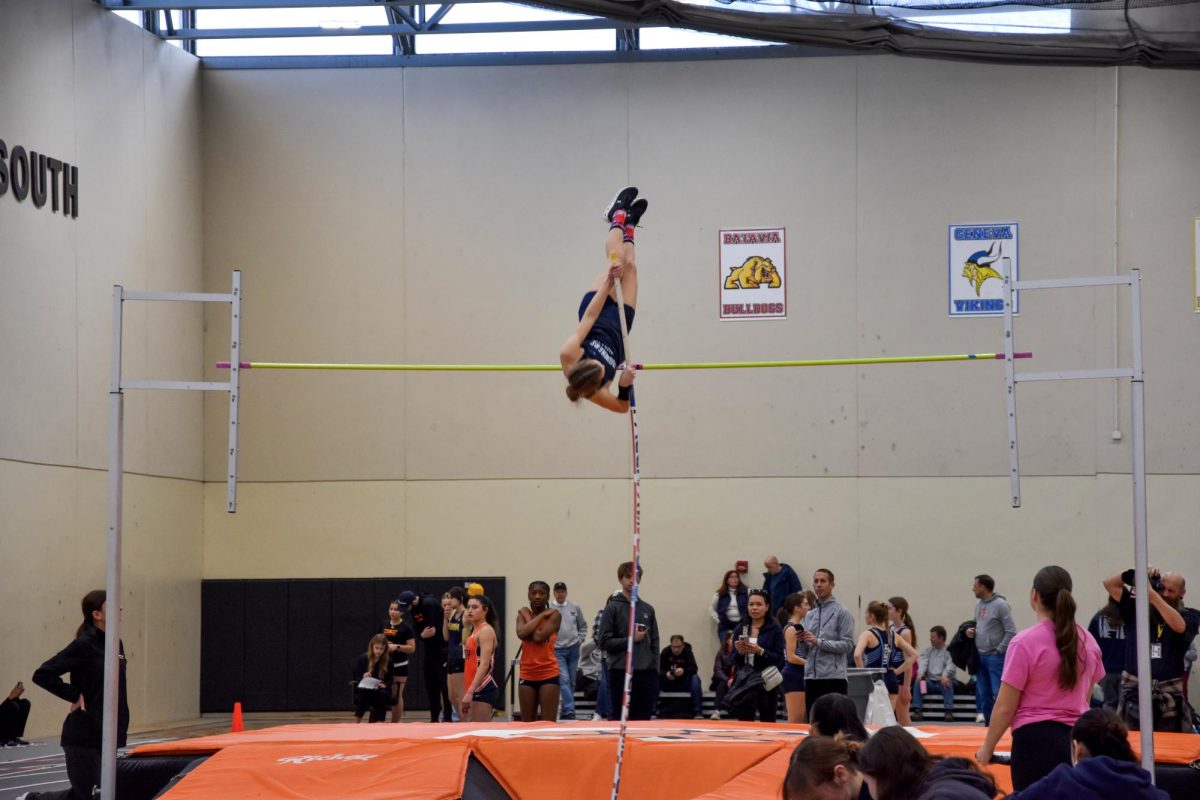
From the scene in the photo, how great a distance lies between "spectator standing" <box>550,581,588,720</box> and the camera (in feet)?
41.3

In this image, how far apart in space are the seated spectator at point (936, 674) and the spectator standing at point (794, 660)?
174 inches

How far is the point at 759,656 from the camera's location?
9.99 meters

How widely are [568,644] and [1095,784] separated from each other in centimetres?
913

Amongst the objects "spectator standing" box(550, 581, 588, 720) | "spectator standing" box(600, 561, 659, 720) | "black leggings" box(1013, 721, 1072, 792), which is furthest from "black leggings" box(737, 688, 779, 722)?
"black leggings" box(1013, 721, 1072, 792)

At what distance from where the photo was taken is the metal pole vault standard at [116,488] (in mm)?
6895

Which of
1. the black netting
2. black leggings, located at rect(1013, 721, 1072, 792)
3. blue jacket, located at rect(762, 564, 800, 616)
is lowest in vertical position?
blue jacket, located at rect(762, 564, 800, 616)

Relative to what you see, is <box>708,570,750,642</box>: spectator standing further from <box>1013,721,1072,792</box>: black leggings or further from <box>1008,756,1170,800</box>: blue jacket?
<box>1008,756,1170,800</box>: blue jacket

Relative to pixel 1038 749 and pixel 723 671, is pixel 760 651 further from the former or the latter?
pixel 1038 749

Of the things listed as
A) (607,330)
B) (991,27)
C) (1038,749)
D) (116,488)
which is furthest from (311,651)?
(1038,749)

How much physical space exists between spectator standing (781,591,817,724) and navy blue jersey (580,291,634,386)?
283 cm

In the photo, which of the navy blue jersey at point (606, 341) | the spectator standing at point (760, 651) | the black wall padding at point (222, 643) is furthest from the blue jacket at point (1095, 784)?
the black wall padding at point (222, 643)

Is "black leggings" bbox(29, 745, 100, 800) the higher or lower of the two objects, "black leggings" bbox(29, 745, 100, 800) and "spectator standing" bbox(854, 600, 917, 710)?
the lower

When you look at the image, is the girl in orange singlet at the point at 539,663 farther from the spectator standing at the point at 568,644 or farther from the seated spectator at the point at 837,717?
the seated spectator at the point at 837,717

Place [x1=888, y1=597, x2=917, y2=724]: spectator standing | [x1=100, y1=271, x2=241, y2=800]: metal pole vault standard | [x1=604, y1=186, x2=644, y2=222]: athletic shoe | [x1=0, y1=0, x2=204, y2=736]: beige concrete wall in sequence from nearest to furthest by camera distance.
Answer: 1. [x1=604, y1=186, x2=644, y2=222]: athletic shoe
2. [x1=100, y1=271, x2=241, y2=800]: metal pole vault standard
3. [x1=888, y1=597, x2=917, y2=724]: spectator standing
4. [x1=0, y1=0, x2=204, y2=736]: beige concrete wall
